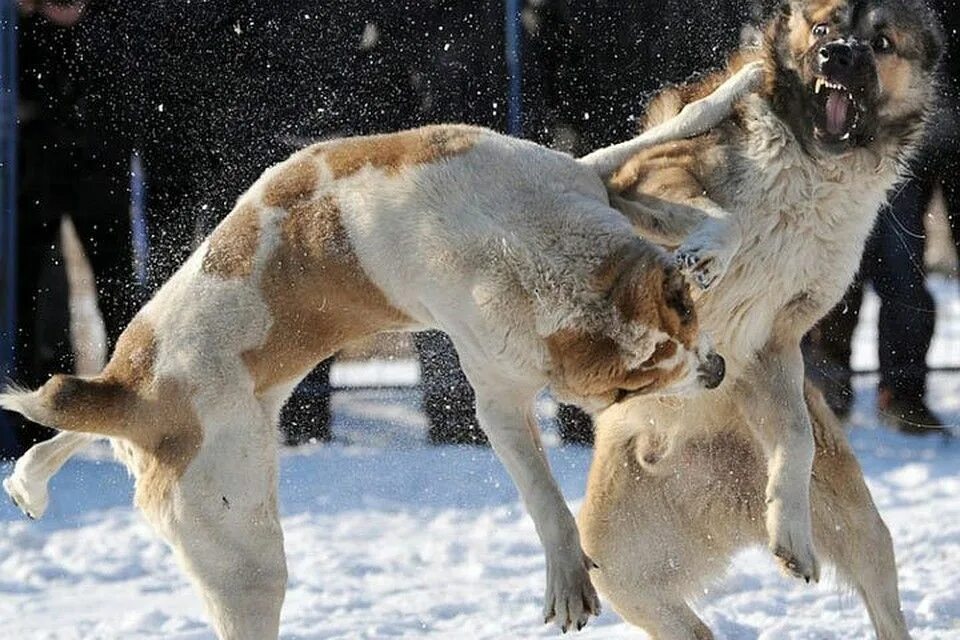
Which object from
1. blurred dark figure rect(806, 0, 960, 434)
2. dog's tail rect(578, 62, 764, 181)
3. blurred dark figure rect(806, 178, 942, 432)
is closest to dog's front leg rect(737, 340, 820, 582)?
dog's tail rect(578, 62, 764, 181)

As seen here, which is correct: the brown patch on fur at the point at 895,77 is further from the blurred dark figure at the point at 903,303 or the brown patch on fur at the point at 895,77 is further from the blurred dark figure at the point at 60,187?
the blurred dark figure at the point at 60,187

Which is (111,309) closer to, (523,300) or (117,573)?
(117,573)

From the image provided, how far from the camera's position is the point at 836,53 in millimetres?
4441

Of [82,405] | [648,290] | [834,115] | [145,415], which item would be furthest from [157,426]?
[834,115]

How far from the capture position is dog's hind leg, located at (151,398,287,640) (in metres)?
4.14

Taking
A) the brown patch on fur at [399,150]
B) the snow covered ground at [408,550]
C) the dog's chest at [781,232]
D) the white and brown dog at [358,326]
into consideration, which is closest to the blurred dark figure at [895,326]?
the snow covered ground at [408,550]

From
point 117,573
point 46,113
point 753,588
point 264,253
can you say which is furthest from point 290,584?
point 46,113

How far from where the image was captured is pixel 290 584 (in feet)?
19.3

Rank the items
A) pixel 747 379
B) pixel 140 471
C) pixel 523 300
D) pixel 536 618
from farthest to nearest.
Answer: pixel 536 618 → pixel 747 379 → pixel 140 471 → pixel 523 300

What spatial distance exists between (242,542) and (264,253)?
703mm

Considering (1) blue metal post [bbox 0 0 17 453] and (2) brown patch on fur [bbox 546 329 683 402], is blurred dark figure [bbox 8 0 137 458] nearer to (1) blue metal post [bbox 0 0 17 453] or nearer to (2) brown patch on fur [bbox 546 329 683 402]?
(1) blue metal post [bbox 0 0 17 453]

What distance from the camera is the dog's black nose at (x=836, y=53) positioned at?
4.44 metres

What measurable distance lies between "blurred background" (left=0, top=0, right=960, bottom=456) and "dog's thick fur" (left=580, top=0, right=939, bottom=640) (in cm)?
263

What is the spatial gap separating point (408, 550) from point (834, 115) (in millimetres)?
2567
